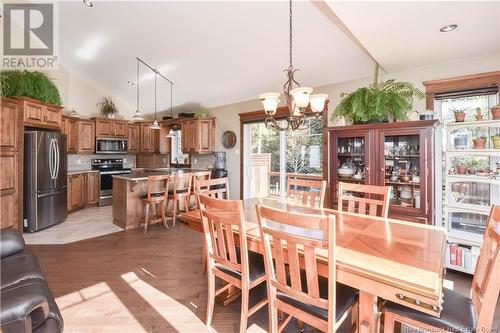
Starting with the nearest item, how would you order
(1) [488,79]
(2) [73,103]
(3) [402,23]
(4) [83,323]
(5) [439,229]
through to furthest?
(5) [439,229] < (4) [83,323] < (3) [402,23] < (1) [488,79] < (2) [73,103]

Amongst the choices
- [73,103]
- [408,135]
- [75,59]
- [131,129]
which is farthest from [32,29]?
A: [408,135]

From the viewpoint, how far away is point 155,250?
342 cm

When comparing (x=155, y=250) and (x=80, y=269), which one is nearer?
(x=80, y=269)

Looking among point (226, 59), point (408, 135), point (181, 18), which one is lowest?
point (408, 135)

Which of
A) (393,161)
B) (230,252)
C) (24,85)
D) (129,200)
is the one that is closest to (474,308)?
(230,252)

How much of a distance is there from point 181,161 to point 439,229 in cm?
605

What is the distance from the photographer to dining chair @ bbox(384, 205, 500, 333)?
1.16m

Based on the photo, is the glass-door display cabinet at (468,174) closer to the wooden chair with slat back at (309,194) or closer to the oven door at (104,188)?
the wooden chair with slat back at (309,194)

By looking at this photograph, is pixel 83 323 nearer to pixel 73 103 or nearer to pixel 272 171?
pixel 272 171

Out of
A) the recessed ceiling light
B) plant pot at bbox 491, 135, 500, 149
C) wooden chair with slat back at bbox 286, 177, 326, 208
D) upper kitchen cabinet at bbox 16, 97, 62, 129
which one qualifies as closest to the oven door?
upper kitchen cabinet at bbox 16, 97, 62, 129

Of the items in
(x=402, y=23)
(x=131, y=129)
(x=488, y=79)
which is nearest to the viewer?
(x=402, y=23)

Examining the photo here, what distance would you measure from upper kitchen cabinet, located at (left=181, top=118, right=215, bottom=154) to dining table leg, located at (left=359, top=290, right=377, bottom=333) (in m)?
4.91

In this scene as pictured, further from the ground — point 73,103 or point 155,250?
point 73,103

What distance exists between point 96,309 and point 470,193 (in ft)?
13.1
